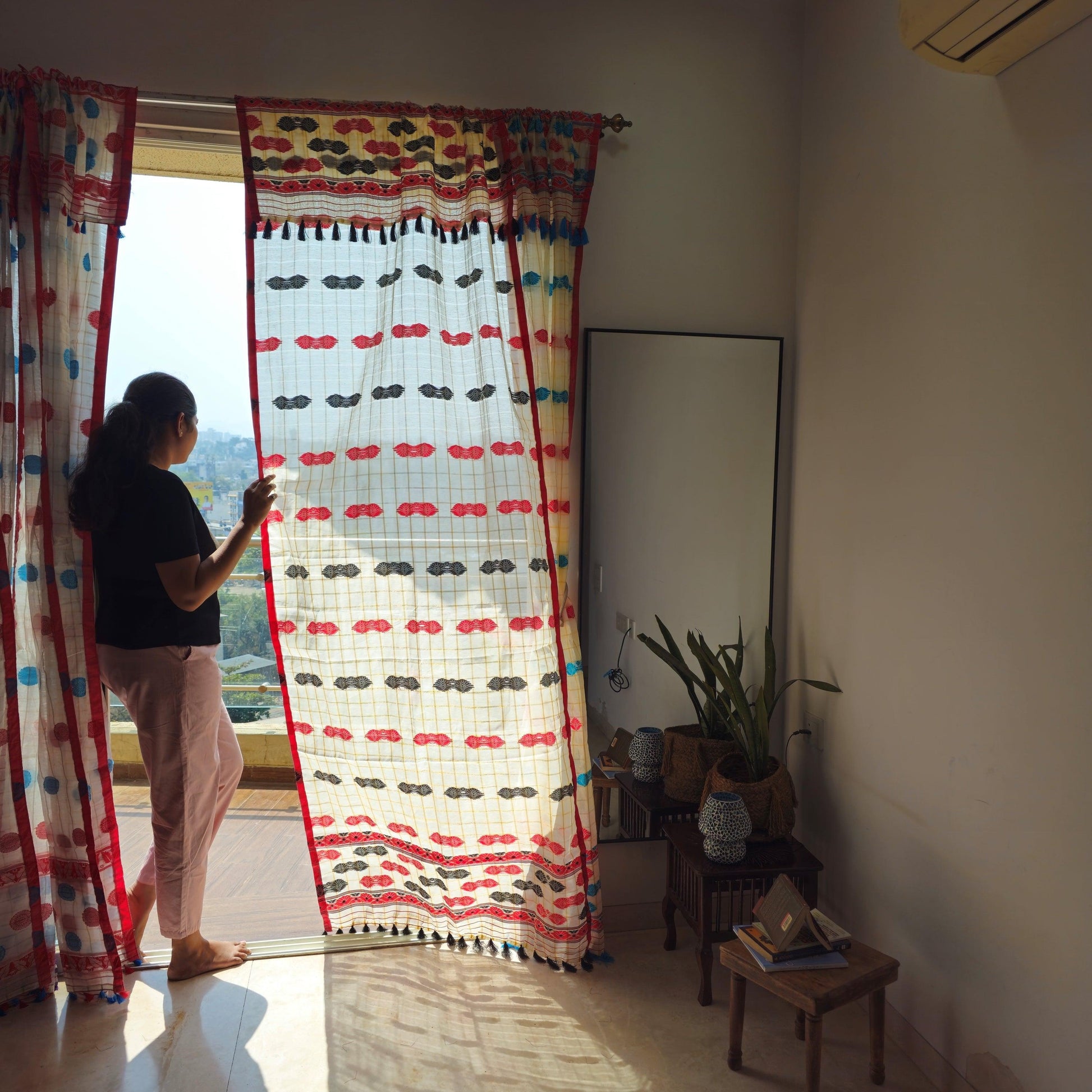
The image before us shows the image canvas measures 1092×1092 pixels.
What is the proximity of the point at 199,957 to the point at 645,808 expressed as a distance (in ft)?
4.13

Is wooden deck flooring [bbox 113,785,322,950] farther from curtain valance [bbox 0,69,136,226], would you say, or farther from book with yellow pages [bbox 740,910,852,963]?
curtain valance [bbox 0,69,136,226]

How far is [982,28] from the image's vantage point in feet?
4.84

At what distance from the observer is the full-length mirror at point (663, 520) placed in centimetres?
238

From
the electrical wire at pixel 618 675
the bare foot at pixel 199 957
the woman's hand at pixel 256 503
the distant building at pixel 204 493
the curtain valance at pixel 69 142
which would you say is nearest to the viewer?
the curtain valance at pixel 69 142

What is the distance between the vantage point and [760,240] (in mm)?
2439

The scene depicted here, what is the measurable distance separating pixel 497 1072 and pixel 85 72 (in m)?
2.62

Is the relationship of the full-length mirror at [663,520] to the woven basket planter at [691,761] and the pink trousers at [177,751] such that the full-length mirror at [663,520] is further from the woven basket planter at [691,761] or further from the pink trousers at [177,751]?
the pink trousers at [177,751]

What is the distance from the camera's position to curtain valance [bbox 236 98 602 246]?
2.14m

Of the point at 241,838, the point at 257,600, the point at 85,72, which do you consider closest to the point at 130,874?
the point at 241,838

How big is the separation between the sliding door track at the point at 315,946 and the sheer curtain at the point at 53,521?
177 millimetres

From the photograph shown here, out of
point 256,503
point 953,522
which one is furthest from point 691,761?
point 256,503

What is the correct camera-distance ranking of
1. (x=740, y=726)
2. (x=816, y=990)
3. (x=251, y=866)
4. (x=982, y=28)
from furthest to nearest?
(x=251, y=866) < (x=740, y=726) < (x=816, y=990) < (x=982, y=28)

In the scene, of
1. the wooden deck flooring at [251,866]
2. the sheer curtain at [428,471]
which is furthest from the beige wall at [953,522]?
the wooden deck flooring at [251,866]

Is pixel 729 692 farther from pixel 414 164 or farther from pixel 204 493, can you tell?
pixel 204 493
